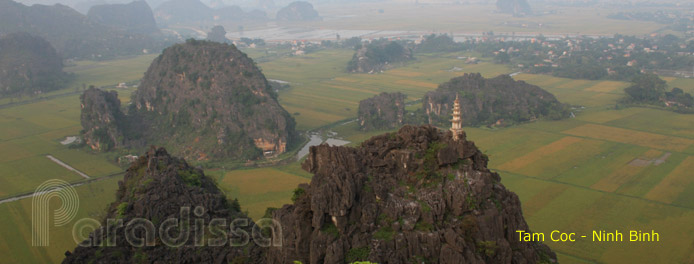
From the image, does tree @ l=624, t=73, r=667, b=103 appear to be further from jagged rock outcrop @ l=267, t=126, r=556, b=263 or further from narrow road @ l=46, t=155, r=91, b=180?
narrow road @ l=46, t=155, r=91, b=180

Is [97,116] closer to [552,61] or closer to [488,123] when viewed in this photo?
[488,123]

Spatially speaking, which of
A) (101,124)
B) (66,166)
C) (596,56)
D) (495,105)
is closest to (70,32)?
(101,124)

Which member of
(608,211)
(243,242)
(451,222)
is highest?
(451,222)

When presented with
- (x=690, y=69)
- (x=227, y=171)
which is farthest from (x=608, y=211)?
(x=690, y=69)

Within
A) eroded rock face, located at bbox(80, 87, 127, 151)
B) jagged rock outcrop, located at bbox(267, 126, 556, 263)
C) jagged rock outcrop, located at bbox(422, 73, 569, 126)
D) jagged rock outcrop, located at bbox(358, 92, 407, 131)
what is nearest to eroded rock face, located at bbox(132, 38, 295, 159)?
eroded rock face, located at bbox(80, 87, 127, 151)

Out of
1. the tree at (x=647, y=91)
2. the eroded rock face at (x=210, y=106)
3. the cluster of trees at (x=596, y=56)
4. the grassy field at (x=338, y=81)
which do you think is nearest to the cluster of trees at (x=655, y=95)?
the tree at (x=647, y=91)

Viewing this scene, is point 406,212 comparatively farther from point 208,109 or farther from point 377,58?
point 377,58

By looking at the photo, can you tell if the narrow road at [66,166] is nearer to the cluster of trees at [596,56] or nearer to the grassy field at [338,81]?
the grassy field at [338,81]
